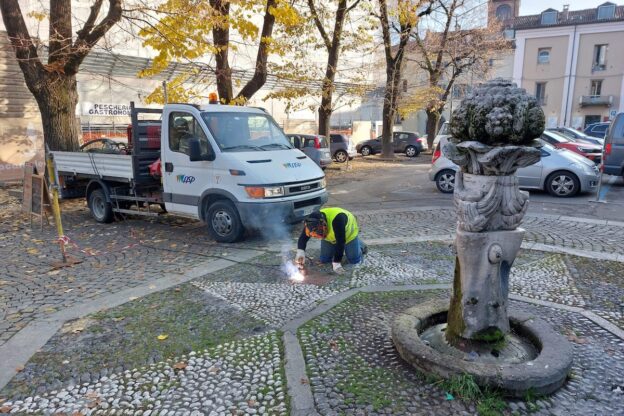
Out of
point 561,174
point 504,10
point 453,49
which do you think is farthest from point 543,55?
point 561,174

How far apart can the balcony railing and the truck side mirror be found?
144ft

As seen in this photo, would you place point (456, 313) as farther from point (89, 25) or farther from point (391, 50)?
point (391, 50)

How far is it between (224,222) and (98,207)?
3.74m

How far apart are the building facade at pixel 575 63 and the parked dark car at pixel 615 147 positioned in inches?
1258

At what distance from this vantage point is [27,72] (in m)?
10.9

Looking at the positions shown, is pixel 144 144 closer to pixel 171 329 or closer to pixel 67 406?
Result: pixel 171 329

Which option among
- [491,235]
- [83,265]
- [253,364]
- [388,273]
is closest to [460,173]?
[491,235]

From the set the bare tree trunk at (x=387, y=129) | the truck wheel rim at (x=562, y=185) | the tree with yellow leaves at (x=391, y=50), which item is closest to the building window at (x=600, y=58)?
the tree with yellow leaves at (x=391, y=50)

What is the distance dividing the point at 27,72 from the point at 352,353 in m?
10.8

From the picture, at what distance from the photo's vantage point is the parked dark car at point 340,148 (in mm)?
23484

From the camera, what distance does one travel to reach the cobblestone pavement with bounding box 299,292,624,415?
3180 millimetres

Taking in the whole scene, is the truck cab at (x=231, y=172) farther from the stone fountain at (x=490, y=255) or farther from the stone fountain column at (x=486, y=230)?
the stone fountain column at (x=486, y=230)

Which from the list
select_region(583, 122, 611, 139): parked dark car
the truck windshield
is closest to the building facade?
select_region(583, 122, 611, 139): parked dark car

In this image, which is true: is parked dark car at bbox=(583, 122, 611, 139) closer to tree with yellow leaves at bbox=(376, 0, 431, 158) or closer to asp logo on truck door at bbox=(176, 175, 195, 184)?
tree with yellow leaves at bbox=(376, 0, 431, 158)
